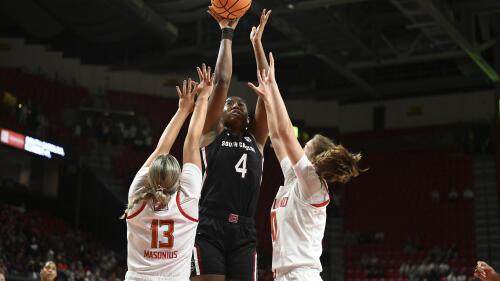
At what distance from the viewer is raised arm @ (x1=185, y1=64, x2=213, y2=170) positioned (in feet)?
14.0

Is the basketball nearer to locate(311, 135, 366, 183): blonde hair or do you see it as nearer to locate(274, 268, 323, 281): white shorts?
locate(311, 135, 366, 183): blonde hair

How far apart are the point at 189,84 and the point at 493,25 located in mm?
17866

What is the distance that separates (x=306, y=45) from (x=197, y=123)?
51.2 ft

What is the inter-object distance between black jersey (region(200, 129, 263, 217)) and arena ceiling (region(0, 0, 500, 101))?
1181 centimetres

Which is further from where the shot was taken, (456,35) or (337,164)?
(456,35)

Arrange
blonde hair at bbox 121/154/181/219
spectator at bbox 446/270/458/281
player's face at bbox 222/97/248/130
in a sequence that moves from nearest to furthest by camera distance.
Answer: blonde hair at bbox 121/154/181/219
player's face at bbox 222/97/248/130
spectator at bbox 446/270/458/281

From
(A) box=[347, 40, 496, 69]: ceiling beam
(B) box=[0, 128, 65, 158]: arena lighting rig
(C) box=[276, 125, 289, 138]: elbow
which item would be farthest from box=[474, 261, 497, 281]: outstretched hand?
(A) box=[347, 40, 496, 69]: ceiling beam

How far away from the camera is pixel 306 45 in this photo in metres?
19.7

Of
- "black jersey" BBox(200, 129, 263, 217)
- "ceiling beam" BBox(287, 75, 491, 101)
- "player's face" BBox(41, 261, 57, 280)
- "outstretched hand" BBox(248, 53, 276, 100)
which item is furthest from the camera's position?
"ceiling beam" BBox(287, 75, 491, 101)

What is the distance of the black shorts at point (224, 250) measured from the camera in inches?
183

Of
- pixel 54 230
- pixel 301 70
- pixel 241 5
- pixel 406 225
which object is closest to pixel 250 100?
pixel 301 70

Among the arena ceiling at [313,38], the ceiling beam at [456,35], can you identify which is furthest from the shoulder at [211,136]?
Result: the arena ceiling at [313,38]

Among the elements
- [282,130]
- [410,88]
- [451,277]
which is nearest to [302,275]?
[282,130]

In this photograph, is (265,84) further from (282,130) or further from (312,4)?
(312,4)
